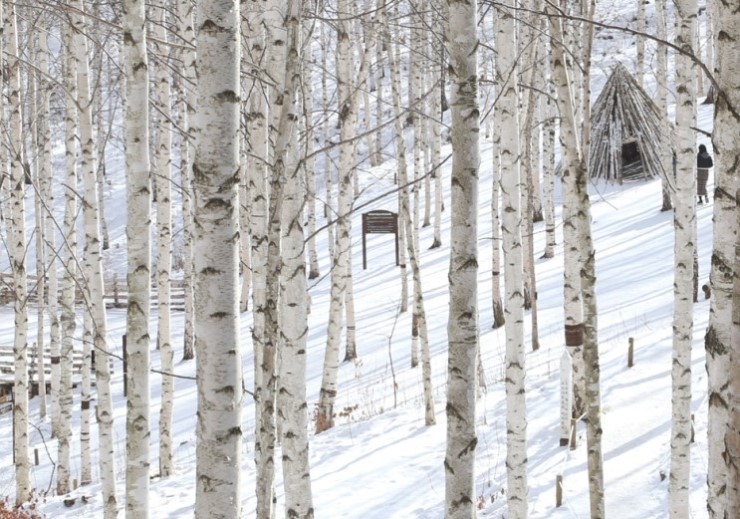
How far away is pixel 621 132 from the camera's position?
72.6 ft

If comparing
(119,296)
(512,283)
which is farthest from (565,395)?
(119,296)

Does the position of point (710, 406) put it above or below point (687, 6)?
below

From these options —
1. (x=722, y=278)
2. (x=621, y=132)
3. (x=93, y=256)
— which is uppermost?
(x=621, y=132)

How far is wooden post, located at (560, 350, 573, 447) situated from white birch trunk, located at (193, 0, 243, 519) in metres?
6.25

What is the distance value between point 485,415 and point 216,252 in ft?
24.9

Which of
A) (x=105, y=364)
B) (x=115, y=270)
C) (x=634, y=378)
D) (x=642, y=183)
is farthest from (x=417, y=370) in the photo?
(x=115, y=270)

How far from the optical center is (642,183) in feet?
73.0

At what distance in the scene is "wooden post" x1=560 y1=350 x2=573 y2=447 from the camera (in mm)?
8273

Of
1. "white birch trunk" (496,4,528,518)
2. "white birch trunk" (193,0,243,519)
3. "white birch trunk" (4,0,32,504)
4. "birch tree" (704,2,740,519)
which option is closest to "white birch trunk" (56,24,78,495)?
"white birch trunk" (4,0,32,504)

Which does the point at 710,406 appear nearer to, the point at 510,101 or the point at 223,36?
the point at 223,36

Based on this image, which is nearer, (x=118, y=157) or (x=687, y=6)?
(x=687, y=6)

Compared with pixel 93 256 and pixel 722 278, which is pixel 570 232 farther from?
pixel 722 278

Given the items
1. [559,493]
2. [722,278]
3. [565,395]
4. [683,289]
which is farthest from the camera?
[565,395]

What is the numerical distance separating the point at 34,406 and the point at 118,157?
2351 cm
